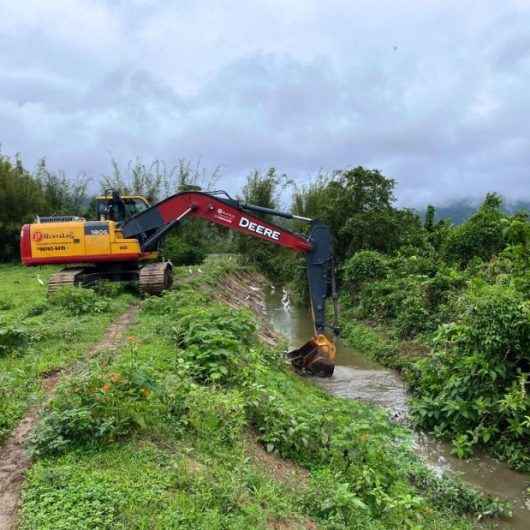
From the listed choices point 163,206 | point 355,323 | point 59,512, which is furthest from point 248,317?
point 355,323

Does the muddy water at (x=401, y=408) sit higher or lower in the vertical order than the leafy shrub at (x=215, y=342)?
lower

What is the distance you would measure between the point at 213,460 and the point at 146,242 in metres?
10.2

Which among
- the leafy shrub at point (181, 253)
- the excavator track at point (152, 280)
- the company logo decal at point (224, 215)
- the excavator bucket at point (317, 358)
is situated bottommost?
the excavator bucket at point (317, 358)

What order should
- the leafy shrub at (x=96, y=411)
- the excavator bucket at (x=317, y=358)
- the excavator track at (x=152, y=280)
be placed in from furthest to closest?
the excavator track at (x=152, y=280) < the excavator bucket at (x=317, y=358) < the leafy shrub at (x=96, y=411)

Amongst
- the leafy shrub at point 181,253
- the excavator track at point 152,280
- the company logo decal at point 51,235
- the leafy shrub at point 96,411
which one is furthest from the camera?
the leafy shrub at point 181,253

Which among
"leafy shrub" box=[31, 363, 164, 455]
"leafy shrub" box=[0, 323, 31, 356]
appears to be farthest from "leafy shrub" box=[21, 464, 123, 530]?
"leafy shrub" box=[0, 323, 31, 356]

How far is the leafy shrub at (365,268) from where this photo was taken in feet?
62.7

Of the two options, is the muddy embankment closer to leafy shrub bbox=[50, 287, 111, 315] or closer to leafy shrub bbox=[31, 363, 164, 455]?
leafy shrub bbox=[50, 287, 111, 315]

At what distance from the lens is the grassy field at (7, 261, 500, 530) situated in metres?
4.25

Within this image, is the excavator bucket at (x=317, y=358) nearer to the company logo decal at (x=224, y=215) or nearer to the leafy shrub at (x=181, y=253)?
the company logo decal at (x=224, y=215)

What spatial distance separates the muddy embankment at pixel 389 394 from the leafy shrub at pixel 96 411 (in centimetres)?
444

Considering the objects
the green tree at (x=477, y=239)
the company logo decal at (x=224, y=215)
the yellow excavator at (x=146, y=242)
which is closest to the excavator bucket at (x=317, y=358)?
the yellow excavator at (x=146, y=242)

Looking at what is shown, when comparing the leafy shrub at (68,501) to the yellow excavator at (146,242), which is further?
the yellow excavator at (146,242)

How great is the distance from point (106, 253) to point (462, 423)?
32.6 feet
